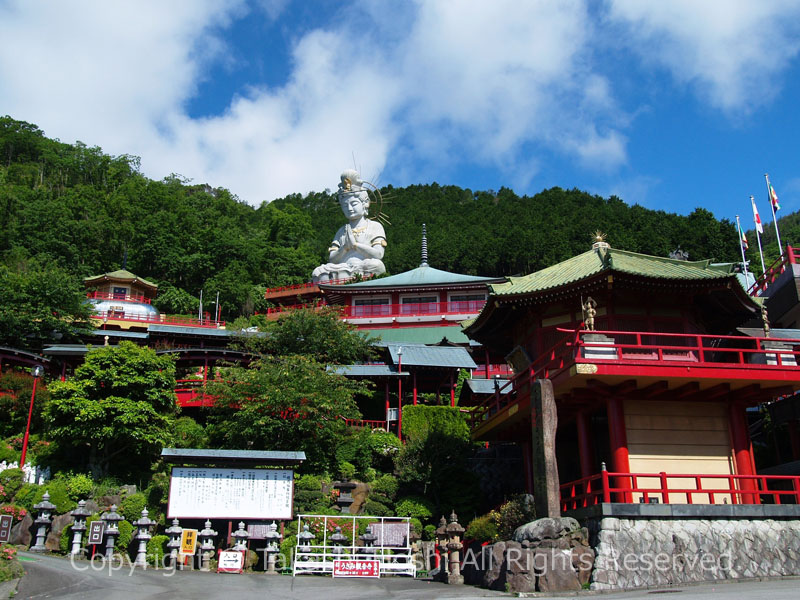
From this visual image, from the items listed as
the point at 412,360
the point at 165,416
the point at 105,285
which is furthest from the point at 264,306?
the point at 165,416

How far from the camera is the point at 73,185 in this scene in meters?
82.6

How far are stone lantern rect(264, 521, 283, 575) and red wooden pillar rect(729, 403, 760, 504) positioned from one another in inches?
471

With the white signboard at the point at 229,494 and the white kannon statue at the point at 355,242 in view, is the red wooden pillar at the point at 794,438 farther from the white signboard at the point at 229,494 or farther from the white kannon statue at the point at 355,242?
the white kannon statue at the point at 355,242

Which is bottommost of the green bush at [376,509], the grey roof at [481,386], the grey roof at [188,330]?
the green bush at [376,509]

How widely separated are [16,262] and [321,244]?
36.9 metres

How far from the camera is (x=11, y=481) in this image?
22.4 m

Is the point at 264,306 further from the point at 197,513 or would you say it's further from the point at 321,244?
the point at 197,513

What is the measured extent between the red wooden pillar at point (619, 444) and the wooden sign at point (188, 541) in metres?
10.7

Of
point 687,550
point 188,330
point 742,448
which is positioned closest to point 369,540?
point 687,550

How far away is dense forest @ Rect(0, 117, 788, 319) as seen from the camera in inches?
2470

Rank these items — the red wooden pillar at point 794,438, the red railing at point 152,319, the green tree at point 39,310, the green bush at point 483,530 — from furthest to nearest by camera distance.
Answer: the red railing at point 152,319, the green tree at point 39,310, the red wooden pillar at point 794,438, the green bush at point 483,530

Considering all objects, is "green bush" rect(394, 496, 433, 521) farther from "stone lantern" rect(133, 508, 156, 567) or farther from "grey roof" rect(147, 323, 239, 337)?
"grey roof" rect(147, 323, 239, 337)

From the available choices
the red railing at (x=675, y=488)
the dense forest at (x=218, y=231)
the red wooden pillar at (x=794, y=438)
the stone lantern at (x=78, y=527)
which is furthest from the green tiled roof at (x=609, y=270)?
the dense forest at (x=218, y=231)

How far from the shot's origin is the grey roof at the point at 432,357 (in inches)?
1222
